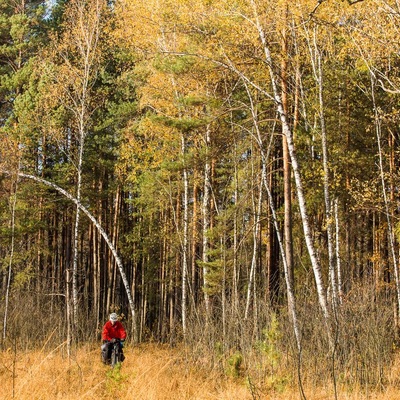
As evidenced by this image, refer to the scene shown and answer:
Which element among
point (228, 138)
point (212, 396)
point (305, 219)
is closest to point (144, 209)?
point (228, 138)

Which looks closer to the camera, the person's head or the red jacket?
the red jacket

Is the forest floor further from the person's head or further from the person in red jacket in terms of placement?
the person's head

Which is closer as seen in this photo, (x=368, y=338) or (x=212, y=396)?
(x=212, y=396)

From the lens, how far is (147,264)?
80.4ft

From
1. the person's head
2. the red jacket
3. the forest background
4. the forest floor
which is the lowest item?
the forest floor

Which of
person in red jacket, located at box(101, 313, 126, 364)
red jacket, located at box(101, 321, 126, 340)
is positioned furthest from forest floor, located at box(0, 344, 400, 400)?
red jacket, located at box(101, 321, 126, 340)

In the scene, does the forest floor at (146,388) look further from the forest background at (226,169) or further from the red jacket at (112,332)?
the red jacket at (112,332)

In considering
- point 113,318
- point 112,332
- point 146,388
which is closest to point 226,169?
point 113,318

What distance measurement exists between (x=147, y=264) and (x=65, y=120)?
7.42 metres

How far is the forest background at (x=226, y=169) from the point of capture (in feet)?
27.3

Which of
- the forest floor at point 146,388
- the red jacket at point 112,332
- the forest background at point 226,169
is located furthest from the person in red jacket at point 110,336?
the forest floor at point 146,388

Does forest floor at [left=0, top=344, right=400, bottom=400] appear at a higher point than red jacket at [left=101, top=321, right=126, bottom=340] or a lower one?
lower

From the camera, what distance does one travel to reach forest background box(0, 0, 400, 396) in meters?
8.34

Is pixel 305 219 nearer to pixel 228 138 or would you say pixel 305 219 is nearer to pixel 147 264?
pixel 228 138
